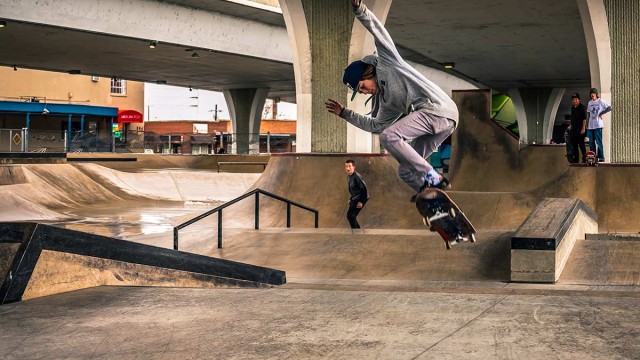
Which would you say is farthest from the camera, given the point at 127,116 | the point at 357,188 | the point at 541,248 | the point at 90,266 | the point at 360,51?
the point at 127,116

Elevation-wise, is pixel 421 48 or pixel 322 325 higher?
pixel 421 48

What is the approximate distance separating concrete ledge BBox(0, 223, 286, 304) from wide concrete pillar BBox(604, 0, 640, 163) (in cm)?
1357

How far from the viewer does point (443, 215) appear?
7.98m

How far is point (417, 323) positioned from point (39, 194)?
70.9 ft

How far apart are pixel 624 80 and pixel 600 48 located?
3.08 ft

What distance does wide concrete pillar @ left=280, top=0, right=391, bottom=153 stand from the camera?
22406 millimetres

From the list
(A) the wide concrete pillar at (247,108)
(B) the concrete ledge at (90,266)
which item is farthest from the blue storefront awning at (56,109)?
(B) the concrete ledge at (90,266)

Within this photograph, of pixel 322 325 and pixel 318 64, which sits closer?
pixel 322 325

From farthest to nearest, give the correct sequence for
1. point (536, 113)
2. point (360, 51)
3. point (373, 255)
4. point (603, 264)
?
point (536, 113), point (360, 51), point (373, 255), point (603, 264)

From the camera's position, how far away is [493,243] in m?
14.2

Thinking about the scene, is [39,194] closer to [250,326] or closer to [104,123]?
[250,326]

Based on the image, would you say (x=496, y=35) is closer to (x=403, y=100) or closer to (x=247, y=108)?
(x=247, y=108)

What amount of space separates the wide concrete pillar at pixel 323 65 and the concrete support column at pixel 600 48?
4.92 metres

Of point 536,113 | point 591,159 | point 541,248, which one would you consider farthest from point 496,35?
point 541,248
